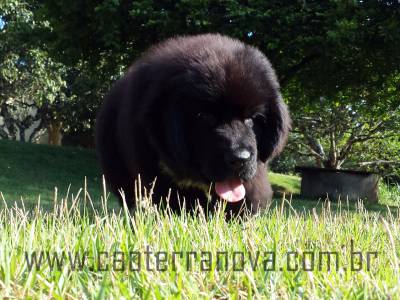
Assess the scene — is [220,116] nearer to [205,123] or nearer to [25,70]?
[205,123]

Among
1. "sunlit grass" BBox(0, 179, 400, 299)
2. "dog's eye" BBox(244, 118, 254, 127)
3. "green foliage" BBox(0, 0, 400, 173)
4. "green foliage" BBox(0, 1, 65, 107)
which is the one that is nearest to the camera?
"sunlit grass" BBox(0, 179, 400, 299)

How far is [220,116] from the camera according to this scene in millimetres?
3840

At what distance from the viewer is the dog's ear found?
4.12 meters

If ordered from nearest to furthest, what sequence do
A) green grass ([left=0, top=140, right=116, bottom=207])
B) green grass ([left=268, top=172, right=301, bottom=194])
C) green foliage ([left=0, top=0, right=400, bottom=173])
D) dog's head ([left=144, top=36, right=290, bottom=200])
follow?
dog's head ([left=144, top=36, right=290, bottom=200])
green grass ([left=0, top=140, right=116, bottom=207])
green foliage ([left=0, top=0, right=400, bottom=173])
green grass ([left=268, top=172, right=301, bottom=194])

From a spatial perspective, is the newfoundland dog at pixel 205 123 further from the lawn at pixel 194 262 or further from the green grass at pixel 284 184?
the green grass at pixel 284 184

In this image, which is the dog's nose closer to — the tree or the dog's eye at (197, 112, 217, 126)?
the dog's eye at (197, 112, 217, 126)

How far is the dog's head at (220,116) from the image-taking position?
374 cm

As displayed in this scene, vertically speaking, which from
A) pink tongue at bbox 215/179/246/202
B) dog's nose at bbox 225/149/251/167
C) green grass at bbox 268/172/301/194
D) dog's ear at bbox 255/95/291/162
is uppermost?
dog's ear at bbox 255/95/291/162

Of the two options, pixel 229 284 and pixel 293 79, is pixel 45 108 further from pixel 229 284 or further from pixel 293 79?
pixel 229 284

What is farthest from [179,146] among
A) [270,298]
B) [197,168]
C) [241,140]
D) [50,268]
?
[270,298]

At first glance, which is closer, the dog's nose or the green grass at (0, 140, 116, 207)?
the dog's nose

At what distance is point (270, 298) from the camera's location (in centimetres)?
190

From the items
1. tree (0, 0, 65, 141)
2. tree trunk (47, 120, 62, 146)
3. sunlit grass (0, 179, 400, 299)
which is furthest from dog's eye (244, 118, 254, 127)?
tree trunk (47, 120, 62, 146)

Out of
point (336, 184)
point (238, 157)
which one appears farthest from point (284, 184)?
point (238, 157)
